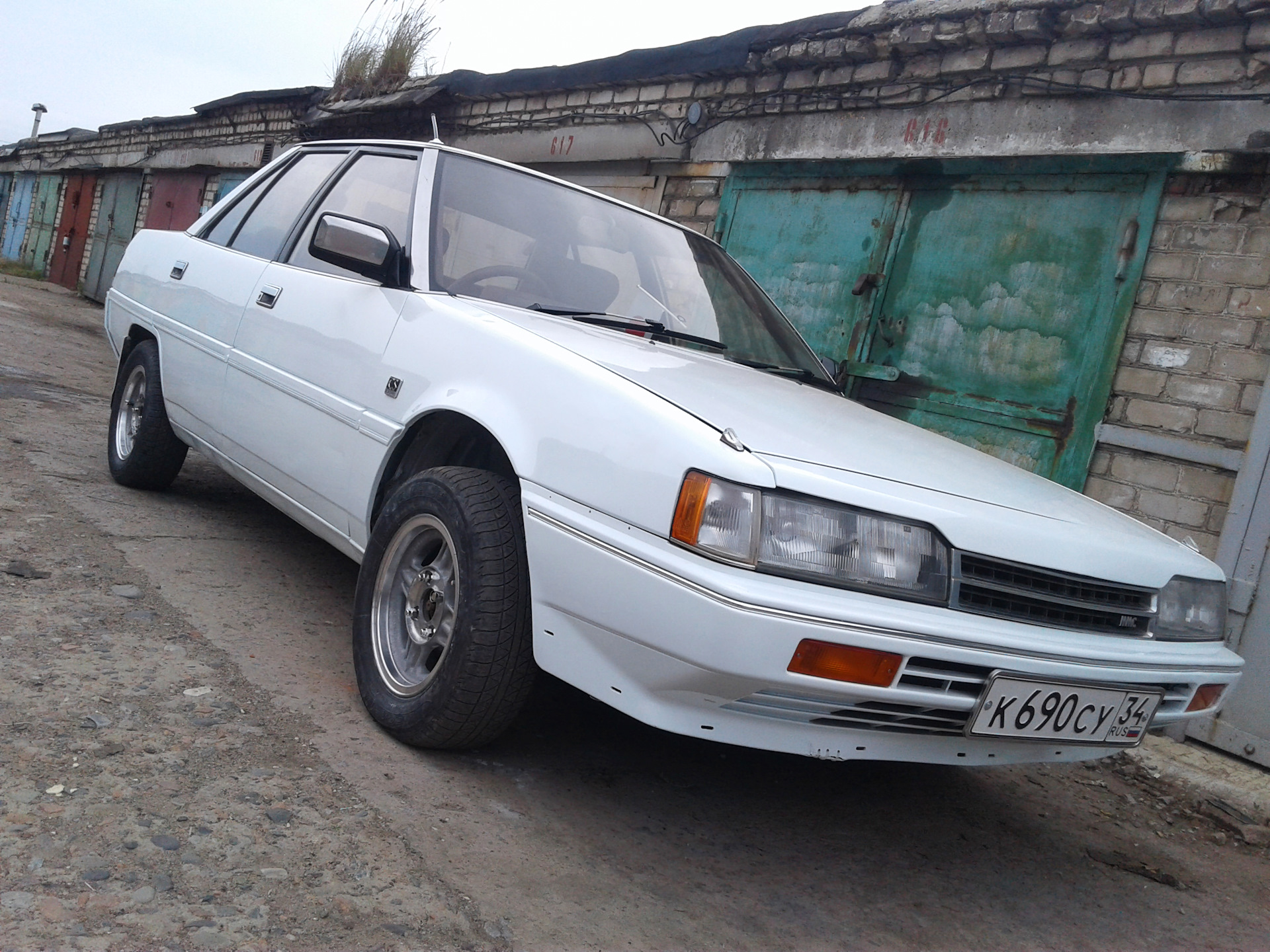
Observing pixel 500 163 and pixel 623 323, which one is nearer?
pixel 623 323

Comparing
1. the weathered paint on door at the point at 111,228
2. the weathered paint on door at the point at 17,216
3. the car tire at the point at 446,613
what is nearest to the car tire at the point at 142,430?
the car tire at the point at 446,613

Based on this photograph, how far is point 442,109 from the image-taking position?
10.9 metres

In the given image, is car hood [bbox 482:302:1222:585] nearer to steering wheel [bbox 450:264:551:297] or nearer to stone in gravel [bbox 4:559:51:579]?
steering wheel [bbox 450:264:551:297]

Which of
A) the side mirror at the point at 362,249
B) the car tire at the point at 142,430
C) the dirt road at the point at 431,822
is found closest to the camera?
the dirt road at the point at 431,822

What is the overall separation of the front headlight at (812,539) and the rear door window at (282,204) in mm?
2418

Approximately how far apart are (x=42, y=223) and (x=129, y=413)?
2303 cm

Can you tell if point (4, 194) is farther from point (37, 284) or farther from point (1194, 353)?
point (1194, 353)

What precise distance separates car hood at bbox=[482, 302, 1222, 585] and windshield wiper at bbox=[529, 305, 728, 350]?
6 centimetres

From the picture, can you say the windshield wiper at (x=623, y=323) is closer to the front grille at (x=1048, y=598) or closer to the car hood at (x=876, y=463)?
the car hood at (x=876, y=463)

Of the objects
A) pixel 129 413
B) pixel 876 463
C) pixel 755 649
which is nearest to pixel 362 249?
pixel 876 463

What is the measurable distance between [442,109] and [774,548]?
10055 mm

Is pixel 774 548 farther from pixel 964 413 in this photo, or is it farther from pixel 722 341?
pixel 964 413

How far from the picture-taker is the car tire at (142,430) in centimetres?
425

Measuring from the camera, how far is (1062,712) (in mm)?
2148
